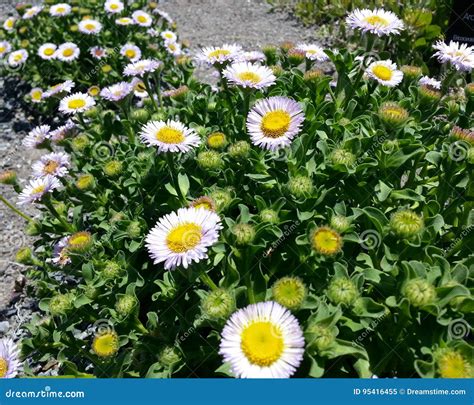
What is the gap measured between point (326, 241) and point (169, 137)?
1.26 meters

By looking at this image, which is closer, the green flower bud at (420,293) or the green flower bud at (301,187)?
the green flower bud at (420,293)

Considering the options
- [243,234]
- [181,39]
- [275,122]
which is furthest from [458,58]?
[181,39]

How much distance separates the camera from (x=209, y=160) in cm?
281

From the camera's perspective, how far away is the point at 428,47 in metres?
5.98


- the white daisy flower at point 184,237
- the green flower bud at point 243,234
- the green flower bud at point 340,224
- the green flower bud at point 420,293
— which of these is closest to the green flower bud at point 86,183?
the white daisy flower at point 184,237

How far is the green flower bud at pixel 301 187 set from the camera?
250 cm

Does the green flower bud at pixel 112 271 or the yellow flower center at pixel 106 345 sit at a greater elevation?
the green flower bud at pixel 112 271

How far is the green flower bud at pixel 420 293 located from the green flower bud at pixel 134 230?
160 cm

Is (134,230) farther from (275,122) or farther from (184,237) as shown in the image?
(275,122)

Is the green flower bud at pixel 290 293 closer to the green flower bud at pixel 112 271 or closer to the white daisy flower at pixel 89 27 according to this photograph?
the green flower bud at pixel 112 271

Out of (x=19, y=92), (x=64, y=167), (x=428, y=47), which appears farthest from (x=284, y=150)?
(x=19, y=92)

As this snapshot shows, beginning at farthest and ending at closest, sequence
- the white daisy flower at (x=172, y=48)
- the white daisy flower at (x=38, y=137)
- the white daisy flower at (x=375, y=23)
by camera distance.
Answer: the white daisy flower at (x=172, y=48) → the white daisy flower at (x=38, y=137) → the white daisy flower at (x=375, y=23)

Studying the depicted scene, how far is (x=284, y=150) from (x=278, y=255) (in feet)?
2.25

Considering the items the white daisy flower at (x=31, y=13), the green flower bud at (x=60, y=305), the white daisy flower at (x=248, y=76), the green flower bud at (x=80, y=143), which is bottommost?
the green flower bud at (x=60, y=305)
